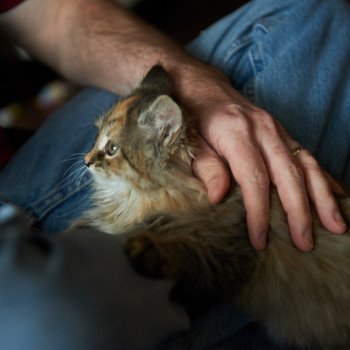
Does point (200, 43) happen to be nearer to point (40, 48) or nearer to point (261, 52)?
point (261, 52)

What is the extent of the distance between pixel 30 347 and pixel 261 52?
1.00 meters

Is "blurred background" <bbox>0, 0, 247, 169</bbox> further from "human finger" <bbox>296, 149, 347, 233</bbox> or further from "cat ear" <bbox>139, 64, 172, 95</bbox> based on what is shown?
"human finger" <bbox>296, 149, 347, 233</bbox>

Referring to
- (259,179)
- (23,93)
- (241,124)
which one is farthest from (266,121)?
(23,93)

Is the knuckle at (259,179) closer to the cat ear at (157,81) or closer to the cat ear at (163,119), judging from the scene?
the cat ear at (163,119)

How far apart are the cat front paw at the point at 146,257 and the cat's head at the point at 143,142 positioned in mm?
298

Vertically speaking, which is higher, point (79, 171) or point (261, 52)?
point (261, 52)

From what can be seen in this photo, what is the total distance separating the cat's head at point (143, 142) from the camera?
3.14 ft

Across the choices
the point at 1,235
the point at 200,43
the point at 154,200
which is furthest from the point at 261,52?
the point at 1,235

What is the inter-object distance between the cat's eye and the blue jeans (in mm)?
155

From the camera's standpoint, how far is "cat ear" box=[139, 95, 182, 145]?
0.93 m

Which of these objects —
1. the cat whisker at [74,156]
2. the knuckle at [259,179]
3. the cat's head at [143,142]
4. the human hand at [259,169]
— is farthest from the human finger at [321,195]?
the cat whisker at [74,156]

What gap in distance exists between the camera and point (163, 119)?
952 mm

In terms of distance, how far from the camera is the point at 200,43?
4.76ft

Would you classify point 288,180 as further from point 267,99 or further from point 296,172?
point 267,99
